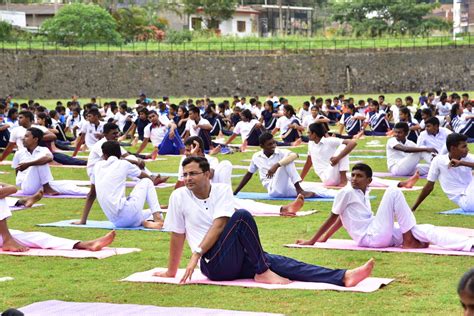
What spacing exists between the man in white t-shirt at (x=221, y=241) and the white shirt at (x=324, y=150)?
7.24 metres

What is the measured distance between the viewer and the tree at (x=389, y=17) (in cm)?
7012

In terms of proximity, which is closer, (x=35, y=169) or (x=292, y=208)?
(x=292, y=208)

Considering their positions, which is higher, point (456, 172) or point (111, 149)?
point (111, 149)

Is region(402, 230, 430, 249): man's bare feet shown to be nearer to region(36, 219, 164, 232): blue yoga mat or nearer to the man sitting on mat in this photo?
the man sitting on mat

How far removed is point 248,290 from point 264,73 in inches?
2021

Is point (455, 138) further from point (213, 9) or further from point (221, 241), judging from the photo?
point (213, 9)

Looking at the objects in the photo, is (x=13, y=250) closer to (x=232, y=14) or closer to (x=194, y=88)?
(x=194, y=88)

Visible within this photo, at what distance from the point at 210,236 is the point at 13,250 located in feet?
8.66

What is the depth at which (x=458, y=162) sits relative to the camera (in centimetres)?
1138

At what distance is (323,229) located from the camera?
921 cm

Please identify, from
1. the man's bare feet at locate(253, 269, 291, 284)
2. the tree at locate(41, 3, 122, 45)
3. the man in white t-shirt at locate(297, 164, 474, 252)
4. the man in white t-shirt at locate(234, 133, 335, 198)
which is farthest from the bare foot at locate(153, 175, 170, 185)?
the tree at locate(41, 3, 122, 45)

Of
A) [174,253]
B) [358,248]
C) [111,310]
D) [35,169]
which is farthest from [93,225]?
[111,310]

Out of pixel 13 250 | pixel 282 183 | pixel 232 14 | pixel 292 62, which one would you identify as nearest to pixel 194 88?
pixel 292 62

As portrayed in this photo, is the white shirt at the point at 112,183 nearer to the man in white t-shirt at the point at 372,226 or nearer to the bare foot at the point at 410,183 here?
the man in white t-shirt at the point at 372,226
